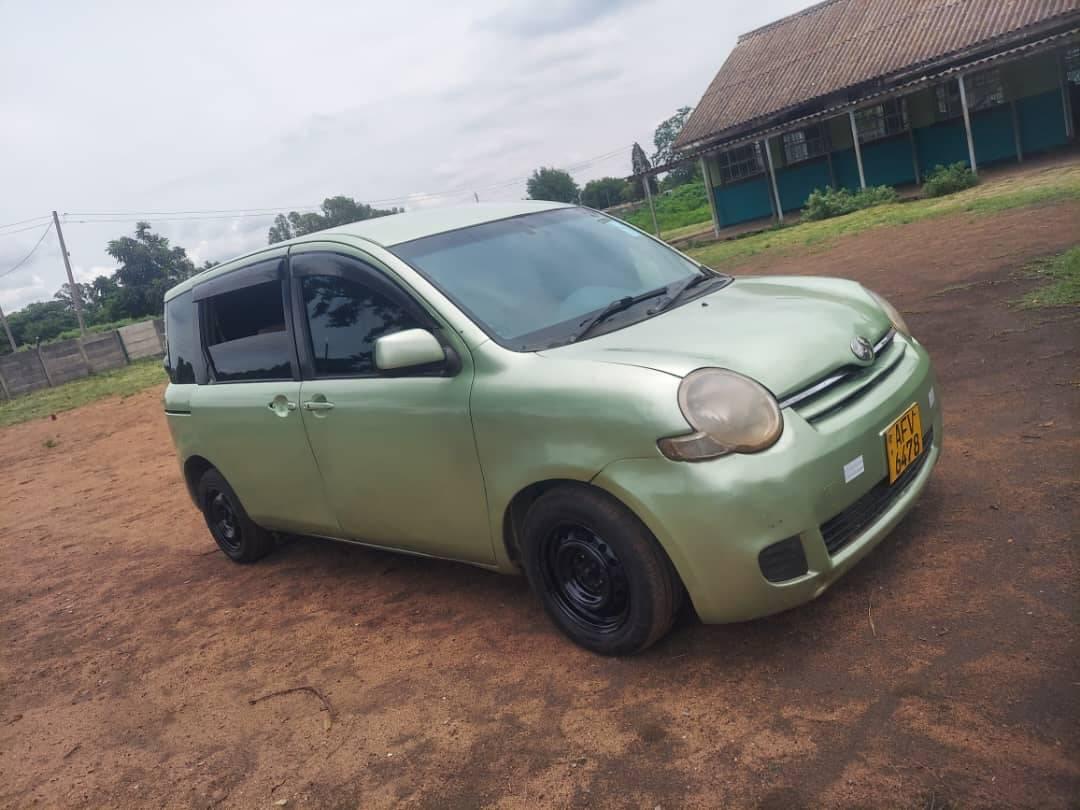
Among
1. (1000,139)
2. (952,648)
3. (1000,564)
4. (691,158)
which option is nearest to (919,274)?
(1000,564)

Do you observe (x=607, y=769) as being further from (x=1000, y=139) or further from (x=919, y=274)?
(x=1000, y=139)

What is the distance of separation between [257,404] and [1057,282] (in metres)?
6.00

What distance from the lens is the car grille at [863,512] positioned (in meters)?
2.63

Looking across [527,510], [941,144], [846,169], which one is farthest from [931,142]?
[527,510]

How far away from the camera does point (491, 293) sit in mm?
3289

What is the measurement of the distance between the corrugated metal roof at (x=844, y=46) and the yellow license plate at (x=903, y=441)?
1872cm

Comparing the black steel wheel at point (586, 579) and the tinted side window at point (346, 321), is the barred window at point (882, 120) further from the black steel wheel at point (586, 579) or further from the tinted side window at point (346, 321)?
the black steel wheel at point (586, 579)

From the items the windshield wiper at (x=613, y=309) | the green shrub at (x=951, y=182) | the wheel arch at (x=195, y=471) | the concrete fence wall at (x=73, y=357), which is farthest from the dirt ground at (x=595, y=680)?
the concrete fence wall at (x=73, y=357)

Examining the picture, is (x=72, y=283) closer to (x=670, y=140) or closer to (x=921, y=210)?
(x=921, y=210)

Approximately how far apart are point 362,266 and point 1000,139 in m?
19.7

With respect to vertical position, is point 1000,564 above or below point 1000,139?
below

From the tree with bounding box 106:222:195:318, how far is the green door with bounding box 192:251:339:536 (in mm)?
52955

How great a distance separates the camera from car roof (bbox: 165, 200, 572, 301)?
3619 millimetres

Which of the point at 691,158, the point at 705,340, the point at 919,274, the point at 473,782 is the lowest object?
the point at 473,782
